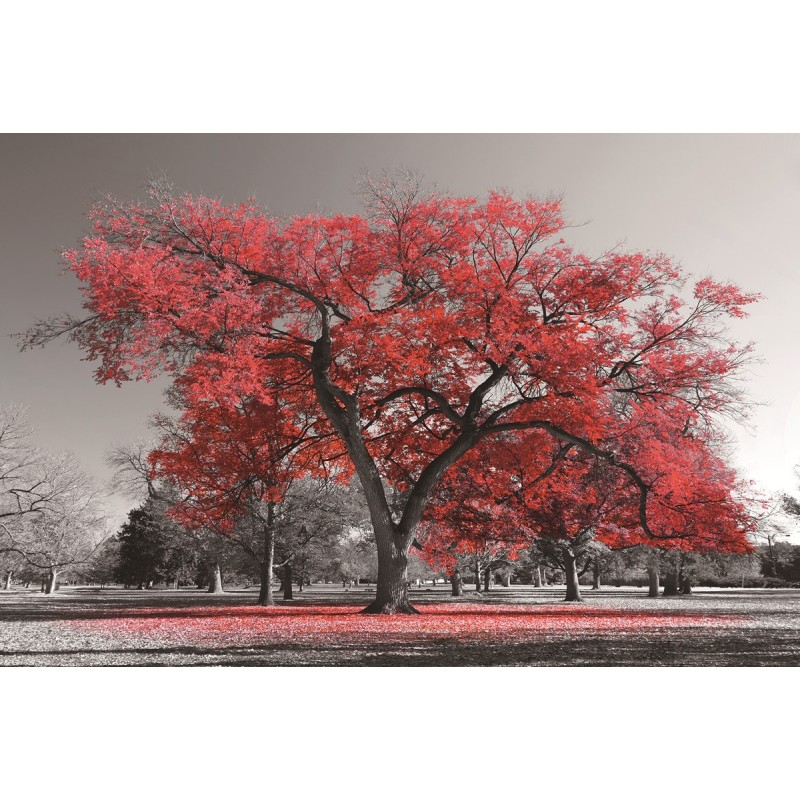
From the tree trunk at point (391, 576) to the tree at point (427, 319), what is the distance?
2 cm

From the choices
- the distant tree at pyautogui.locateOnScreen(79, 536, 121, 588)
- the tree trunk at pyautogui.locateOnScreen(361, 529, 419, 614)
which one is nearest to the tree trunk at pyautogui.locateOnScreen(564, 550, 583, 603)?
the tree trunk at pyautogui.locateOnScreen(361, 529, 419, 614)

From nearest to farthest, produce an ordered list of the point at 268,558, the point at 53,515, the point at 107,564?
the point at 268,558, the point at 53,515, the point at 107,564

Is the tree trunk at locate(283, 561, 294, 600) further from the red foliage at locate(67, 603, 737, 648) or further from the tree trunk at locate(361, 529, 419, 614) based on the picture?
the red foliage at locate(67, 603, 737, 648)

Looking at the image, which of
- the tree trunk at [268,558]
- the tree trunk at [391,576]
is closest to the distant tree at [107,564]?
the tree trunk at [268,558]

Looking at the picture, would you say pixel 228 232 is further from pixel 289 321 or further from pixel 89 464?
pixel 89 464

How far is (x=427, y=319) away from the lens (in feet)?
34.7

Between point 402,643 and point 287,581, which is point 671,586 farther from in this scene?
point 402,643

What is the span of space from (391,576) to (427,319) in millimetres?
4497

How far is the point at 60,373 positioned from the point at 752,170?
13.2m

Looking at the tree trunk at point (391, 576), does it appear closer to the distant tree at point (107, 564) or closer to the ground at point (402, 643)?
the ground at point (402, 643)

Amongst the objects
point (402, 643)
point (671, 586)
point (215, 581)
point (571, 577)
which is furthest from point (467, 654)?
point (215, 581)

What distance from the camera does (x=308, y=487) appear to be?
66.1 ft

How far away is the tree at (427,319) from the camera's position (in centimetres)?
1035

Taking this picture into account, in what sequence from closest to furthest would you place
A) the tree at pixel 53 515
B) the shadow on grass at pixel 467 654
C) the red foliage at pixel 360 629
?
the shadow on grass at pixel 467 654
the red foliage at pixel 360 629
the tree at pixel 53 515
